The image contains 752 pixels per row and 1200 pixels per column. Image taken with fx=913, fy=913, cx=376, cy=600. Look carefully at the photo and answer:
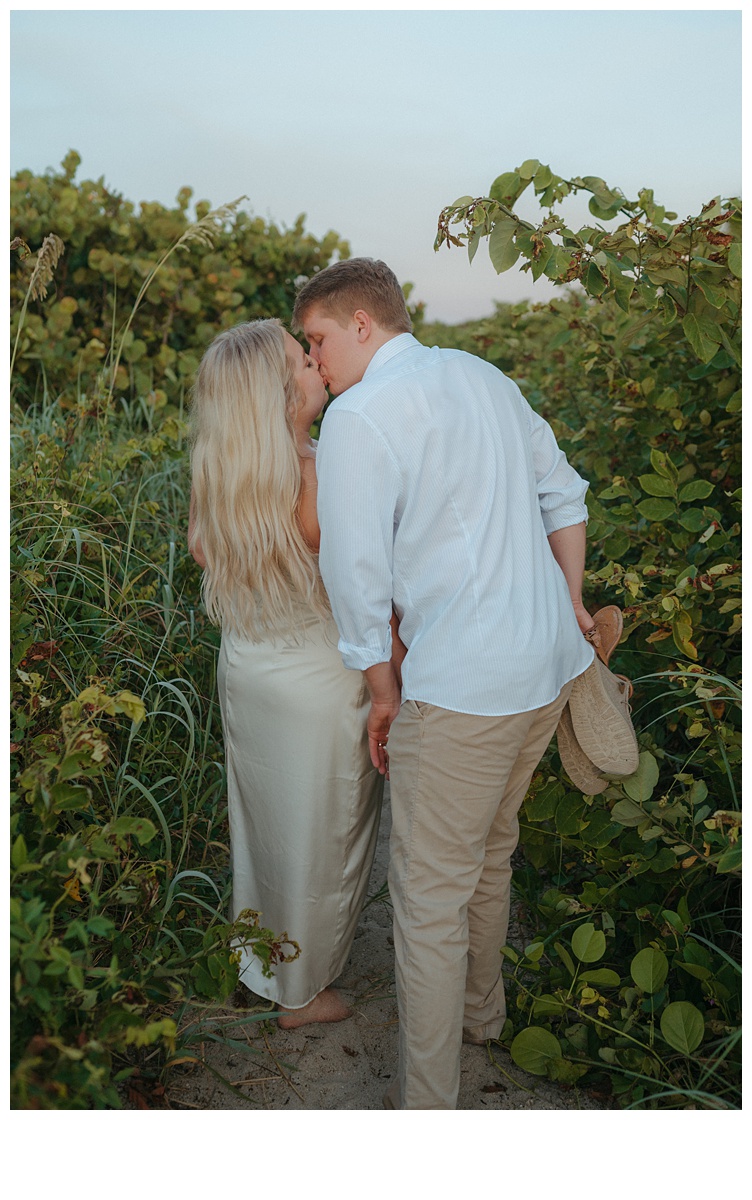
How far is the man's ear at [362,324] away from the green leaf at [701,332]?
83cm

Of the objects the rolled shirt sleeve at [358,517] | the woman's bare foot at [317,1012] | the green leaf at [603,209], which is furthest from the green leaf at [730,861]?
the green leaf at [603,209]

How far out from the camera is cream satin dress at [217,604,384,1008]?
7.70ft

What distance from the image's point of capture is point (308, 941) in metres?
2.47

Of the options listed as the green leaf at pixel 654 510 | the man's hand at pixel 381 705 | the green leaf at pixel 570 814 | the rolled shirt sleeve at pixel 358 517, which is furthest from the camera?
the green leaf at pixel 654 510

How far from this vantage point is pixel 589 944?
2.20 m

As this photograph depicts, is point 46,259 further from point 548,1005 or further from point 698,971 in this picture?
point 698,971

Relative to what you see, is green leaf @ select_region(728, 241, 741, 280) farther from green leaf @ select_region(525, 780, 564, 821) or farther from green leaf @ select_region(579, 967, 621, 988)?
green leaf @ select_region(579, 967, 621, 988)

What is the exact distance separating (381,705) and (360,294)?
95cm

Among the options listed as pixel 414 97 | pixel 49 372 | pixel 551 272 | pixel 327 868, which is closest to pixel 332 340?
pixel 551 272

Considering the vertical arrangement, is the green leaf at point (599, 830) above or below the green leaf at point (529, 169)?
below

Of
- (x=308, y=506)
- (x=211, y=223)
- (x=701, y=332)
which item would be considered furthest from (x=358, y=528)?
(x=211, y=223)

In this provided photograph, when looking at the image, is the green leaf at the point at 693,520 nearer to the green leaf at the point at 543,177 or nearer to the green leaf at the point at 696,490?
the green leaf at the point at 696,490

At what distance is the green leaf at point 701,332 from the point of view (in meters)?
2.31

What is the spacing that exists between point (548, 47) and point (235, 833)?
2.89m
